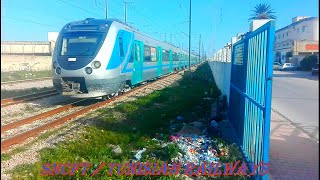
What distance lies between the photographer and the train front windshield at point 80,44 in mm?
10086

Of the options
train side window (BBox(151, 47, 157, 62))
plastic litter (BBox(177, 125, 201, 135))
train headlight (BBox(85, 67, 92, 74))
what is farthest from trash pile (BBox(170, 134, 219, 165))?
train side window (BBox(151, 47, 157, 62))

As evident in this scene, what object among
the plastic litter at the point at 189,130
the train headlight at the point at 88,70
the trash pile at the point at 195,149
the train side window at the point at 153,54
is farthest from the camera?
the train side window at the point at 153,54

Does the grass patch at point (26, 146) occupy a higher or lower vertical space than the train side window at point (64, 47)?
lower

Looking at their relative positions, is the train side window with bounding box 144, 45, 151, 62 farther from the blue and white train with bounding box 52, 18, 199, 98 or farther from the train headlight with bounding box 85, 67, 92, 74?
the train headlight with bounding box 85, 67, 92, 74

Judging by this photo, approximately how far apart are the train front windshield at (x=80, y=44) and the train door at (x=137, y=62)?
324cm

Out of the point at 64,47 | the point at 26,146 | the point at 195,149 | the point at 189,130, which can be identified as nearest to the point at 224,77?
the point at 189,130

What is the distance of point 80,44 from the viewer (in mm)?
10273

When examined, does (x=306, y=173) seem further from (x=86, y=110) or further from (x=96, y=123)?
(x=86, y=110)

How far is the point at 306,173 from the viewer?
4.29 metres

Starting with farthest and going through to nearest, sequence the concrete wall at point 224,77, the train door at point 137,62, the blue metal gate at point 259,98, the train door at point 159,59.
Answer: the train door at point 159,59 → the train door at point 137,62 → the concrete wall at point 224,77 → the blue metal gate at point 259,98

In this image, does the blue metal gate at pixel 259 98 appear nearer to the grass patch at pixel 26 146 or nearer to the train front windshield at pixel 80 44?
the grass patch at pixel 26 146

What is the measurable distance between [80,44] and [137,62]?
402 cm

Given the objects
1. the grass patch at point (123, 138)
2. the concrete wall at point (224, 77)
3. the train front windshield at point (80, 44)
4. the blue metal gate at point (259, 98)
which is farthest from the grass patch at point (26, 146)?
the concrete wall at point (224, 77)

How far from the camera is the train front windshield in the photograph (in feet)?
33.1
